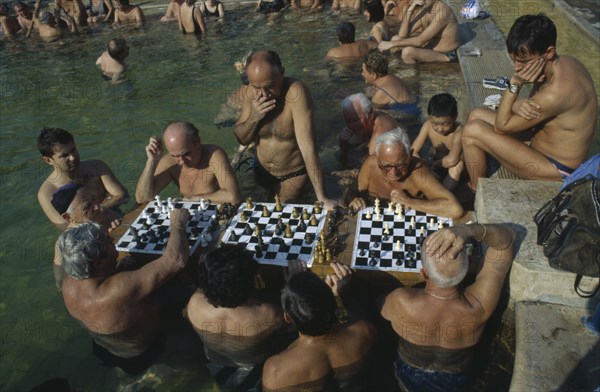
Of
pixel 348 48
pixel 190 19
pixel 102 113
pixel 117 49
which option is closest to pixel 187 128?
pixel 102 113

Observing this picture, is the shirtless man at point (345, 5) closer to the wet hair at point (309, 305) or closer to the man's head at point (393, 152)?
the man's head at point (393, 152)

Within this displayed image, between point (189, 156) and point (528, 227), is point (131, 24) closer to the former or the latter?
point (189, 156)

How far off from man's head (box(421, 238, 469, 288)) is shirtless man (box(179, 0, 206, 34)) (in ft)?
43.2

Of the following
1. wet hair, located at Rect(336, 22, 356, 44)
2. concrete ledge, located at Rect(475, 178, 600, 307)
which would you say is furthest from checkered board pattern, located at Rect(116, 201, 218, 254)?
wet hair, located at Rect(336, 22, 356, 44)

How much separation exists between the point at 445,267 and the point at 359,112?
10.4ft

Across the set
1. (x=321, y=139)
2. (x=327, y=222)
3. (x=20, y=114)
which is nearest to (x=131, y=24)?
(x=20, y=114)

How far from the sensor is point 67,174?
557 centimetres

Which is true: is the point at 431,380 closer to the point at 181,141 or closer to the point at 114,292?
the point at 114,292

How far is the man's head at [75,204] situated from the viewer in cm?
494

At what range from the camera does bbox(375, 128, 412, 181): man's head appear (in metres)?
4.79

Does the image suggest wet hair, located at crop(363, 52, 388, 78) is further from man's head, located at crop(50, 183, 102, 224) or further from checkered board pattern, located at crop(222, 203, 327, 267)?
man's head, located at crop(50, 183, 102, 224)

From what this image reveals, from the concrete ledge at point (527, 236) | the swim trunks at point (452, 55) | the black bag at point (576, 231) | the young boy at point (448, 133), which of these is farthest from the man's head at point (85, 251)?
the swim trunks at point (452, 55)

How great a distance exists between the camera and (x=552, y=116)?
4.77 meters

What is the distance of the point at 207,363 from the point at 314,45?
10421mm
